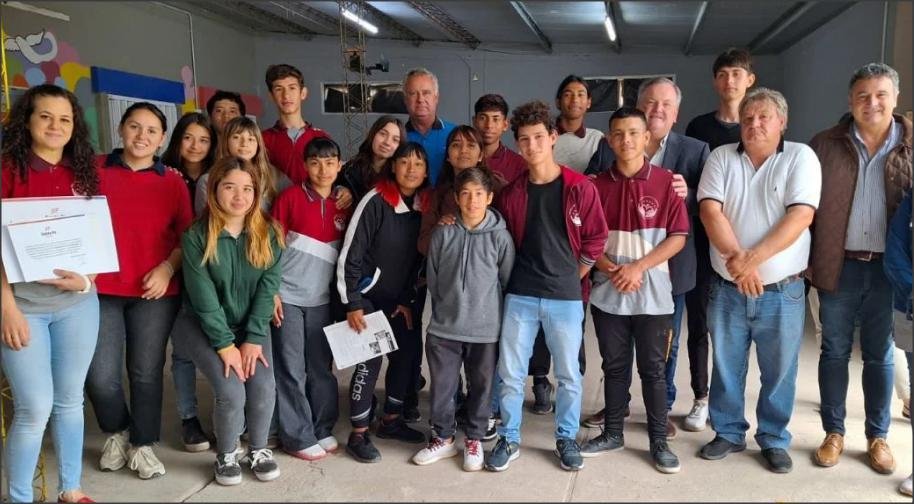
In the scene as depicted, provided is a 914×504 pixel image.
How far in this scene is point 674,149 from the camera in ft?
9.50

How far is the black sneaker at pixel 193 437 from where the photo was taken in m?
2.96

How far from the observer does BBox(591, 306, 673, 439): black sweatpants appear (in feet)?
8.87

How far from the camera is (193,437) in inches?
117

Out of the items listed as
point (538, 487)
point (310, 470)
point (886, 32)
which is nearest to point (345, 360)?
point (310, 470)

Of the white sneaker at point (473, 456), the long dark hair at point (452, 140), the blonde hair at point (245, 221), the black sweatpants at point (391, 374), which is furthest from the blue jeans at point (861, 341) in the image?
the blonde hair at point (245, 221)

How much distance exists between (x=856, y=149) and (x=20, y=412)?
3329mm

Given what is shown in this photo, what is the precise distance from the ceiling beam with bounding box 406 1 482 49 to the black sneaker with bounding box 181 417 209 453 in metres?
6.65

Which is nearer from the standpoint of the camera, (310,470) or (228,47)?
(310,470)

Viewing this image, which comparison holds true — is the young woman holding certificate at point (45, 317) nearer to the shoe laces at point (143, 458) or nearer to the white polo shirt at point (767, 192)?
the shoe laces at point (143, 458)

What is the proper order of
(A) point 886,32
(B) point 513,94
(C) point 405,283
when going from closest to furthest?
1. (C) point 405,283
2. (A) point 886,32
3. (B) point 513,94

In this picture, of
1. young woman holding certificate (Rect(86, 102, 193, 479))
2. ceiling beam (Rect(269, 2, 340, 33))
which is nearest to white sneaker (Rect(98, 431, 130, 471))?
young woman holding certificate (Rect(86, 102, 193, 479))

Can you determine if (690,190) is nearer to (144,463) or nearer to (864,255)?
(864,255)

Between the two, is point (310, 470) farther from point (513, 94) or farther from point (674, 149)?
point (513, 94)

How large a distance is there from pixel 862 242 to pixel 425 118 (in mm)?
2064
